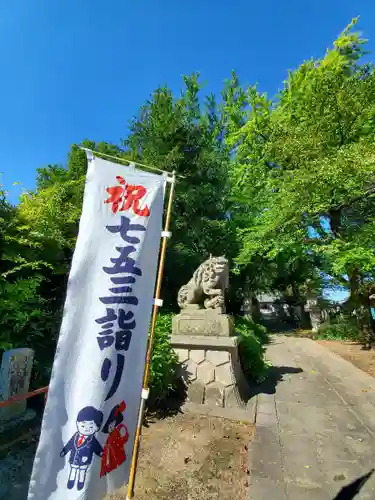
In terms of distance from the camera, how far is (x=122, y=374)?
6.95 ft

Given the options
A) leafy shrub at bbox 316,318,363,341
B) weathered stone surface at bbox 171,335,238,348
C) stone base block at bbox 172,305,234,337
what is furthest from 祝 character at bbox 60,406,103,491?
leafy shrub at bbox 316,318,363,341

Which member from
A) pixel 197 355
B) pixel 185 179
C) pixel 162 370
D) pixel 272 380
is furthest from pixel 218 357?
pixel 185 179

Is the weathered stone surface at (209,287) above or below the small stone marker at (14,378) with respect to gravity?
above

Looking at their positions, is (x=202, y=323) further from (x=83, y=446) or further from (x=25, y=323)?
(x=83, y=446)

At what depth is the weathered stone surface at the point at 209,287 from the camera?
5.21m

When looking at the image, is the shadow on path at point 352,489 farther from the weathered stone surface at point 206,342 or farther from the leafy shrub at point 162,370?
the leafy shrub at point 162,370

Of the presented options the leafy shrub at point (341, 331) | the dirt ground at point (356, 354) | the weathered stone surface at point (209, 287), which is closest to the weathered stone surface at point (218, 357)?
the weathered stone surface at point (209, 287)

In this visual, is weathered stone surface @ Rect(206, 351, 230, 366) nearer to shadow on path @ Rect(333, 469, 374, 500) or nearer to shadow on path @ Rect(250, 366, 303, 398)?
shadow on path @ Rect(250, 366, 303, 398)

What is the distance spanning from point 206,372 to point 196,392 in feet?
1.26

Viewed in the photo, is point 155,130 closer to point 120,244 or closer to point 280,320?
point 120,244

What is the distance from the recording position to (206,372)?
15.9 feet

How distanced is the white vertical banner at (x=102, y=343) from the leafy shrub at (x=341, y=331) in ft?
45.1

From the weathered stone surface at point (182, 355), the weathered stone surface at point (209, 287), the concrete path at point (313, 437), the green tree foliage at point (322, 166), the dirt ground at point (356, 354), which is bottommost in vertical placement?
the concrete path at point (313, 437)

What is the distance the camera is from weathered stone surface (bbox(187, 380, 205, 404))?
4767mm
